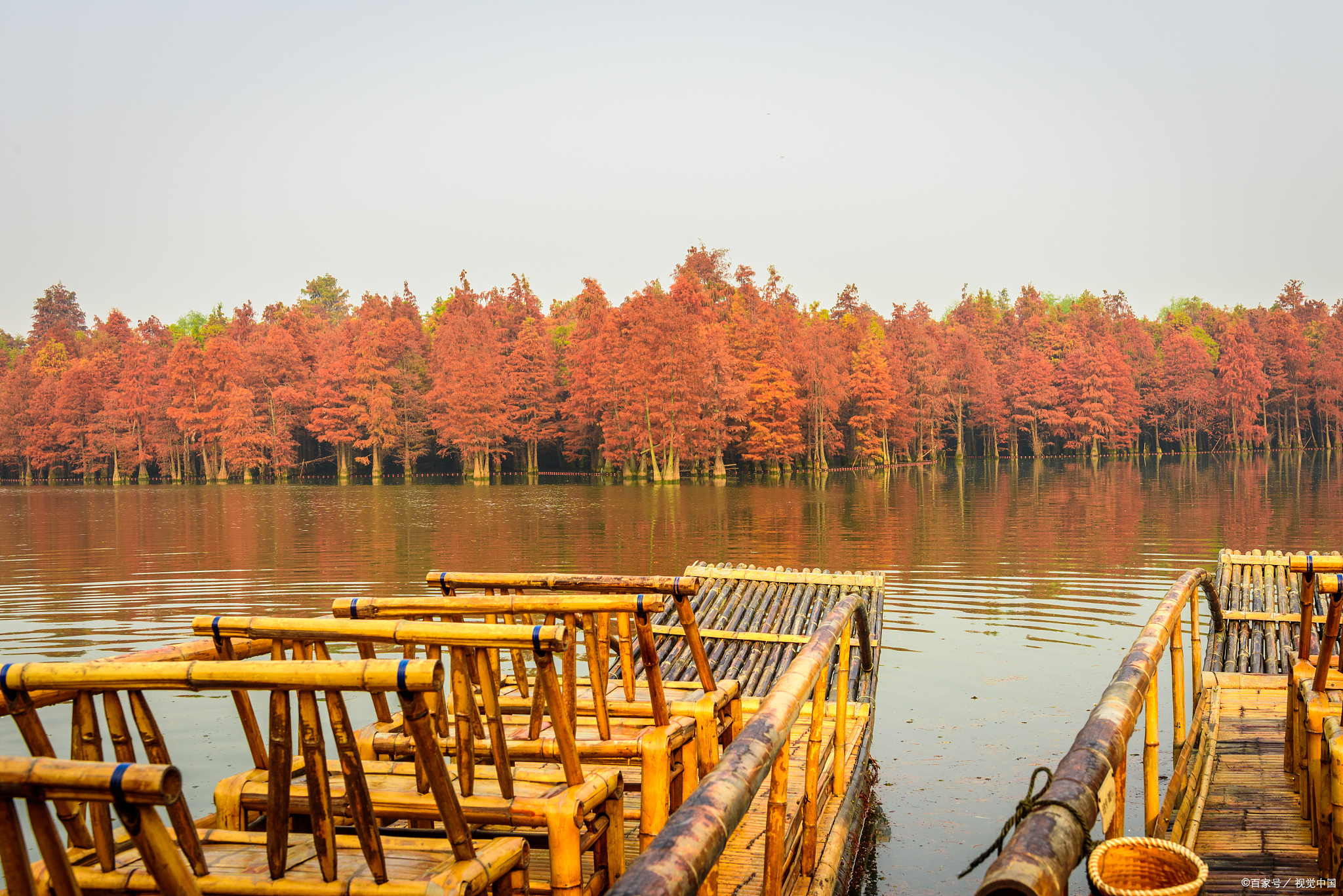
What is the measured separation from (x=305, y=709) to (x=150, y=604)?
11806mm

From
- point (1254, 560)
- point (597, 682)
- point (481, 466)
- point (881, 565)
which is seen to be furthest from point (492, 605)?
point (481, 466)

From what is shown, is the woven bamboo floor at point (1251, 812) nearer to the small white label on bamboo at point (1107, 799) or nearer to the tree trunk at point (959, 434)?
the small white label on bamboo at point (1107, 799)

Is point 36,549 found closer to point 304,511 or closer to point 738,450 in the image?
point 304,511

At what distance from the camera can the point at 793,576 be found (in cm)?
670

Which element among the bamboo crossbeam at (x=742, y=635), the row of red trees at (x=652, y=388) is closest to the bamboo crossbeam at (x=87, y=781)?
the bamboo crossbeam at (x=742, y=635)

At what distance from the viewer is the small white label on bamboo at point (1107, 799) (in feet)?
6.25

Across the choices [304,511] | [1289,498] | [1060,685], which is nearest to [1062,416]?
[1289,498]

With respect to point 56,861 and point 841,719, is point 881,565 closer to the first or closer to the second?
point 841,719

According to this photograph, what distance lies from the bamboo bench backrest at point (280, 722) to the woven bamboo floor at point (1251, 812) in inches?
96.2

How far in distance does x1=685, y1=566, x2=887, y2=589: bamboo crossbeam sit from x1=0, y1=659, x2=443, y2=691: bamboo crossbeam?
465 cm

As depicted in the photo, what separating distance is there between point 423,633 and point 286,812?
1.75 ft

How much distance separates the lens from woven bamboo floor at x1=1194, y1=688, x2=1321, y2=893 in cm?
323

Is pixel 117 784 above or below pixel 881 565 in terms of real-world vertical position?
above

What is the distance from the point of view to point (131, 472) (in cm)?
6625
